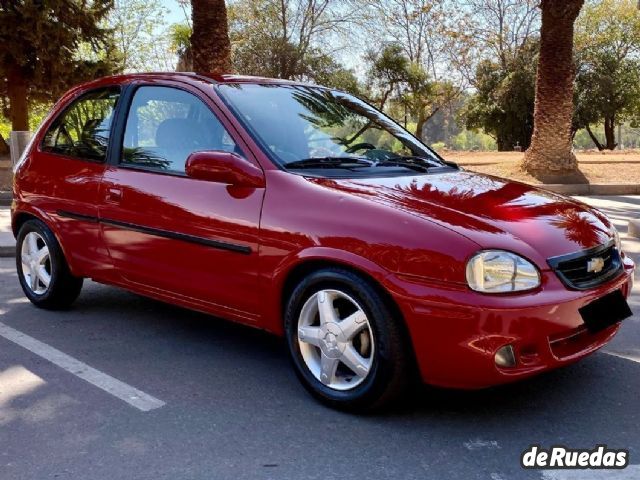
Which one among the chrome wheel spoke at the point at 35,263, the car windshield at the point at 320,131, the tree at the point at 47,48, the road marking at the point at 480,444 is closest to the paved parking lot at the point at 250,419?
the road marking at the point at 480,444

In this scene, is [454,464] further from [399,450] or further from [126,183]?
[126,183]

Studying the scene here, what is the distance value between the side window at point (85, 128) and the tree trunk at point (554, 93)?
35.7ft

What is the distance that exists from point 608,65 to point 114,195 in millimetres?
31491

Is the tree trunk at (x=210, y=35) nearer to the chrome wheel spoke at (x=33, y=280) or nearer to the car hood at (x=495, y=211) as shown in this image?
the chrome wheel spoke at (x=33, y=280)

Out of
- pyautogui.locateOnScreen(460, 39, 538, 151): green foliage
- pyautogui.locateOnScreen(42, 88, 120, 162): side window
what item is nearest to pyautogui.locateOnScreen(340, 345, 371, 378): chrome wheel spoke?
pyautogui.locateOnScreen(42, 88, 120, 162): side window

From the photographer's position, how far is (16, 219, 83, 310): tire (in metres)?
5.11

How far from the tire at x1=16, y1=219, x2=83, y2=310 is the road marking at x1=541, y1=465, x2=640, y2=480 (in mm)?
3596

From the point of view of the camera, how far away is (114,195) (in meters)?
4.46

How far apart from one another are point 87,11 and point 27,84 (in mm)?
2608

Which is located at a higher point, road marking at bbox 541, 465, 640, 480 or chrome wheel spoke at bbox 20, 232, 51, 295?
chrome wheel spoke at bbox 20, 232, 51, 295

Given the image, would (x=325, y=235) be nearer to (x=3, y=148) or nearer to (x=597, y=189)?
(x=597, y=189)

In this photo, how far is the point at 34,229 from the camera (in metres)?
5.25

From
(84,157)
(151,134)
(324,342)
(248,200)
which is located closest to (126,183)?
(151,134)

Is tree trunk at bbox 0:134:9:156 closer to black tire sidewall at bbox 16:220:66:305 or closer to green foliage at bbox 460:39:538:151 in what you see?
black tire sidewall at bbox 16:220:66:305
